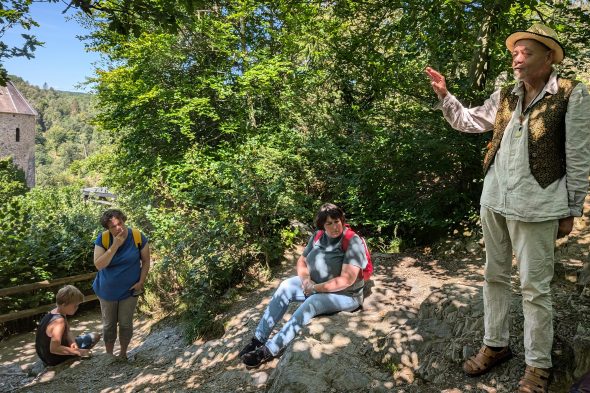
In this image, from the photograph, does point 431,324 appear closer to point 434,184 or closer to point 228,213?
point 434,184

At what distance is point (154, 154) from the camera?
10.3 metres

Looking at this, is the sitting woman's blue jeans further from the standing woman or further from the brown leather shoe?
the standing woman

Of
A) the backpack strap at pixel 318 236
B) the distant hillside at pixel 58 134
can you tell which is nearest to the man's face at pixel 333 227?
the backpack strap at pixel 318 236

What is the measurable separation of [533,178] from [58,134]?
101501 millimetres

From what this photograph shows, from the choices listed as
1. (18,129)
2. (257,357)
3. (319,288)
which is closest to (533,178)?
(319,288)

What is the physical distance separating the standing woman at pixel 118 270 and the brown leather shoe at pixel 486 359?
3.41m

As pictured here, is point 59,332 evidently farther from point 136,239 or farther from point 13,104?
point 13,104

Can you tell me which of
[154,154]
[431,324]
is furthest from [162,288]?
[431,324]

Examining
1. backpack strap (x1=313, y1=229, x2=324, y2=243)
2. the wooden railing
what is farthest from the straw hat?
the wooden railing

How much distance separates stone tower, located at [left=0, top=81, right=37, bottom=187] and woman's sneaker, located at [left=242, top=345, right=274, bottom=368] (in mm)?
43930

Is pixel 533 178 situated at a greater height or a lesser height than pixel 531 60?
lesser

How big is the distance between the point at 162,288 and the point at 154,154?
4.44m

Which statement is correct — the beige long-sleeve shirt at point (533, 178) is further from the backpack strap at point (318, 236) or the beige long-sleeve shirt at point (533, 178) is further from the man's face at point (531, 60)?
the backpack strap at point (318, 236)

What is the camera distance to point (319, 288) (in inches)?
141
